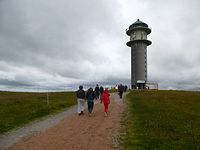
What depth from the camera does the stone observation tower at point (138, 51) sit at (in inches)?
3169

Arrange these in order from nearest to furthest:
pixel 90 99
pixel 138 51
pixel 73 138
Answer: pixel 73 138
pixel 90 99
pixel 138 51

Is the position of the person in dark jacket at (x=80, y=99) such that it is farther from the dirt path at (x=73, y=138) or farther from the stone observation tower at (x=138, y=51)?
the stone observation tower at (x=138, y=51)

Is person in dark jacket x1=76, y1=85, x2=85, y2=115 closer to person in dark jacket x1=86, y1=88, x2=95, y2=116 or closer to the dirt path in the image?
person in dark jacket x1=86, y1=88, x2=95, y2=116

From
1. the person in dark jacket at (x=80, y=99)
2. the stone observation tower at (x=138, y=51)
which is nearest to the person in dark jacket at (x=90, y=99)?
the person in dark jacket at (x=80, y=99)

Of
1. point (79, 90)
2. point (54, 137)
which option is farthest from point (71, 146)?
point (79, 90)

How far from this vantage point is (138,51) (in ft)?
271

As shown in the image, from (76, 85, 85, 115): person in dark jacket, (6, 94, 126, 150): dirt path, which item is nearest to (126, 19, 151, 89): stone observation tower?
(76, 85, 85, 115): person in dark jacket

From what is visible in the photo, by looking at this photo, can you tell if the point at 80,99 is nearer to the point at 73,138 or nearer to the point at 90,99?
the point at 90,99

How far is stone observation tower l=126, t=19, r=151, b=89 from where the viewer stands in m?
80.5

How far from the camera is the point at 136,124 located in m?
16.0

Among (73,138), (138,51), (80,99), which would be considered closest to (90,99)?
(80,99)

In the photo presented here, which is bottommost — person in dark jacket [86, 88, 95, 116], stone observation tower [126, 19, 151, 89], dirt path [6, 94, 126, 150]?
dirt path [6, 94, 126, 150]

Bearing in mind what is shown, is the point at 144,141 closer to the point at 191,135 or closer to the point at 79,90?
the point at 191,135

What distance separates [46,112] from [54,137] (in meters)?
10.7
